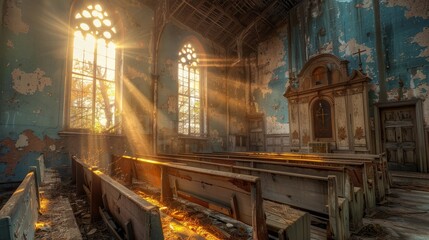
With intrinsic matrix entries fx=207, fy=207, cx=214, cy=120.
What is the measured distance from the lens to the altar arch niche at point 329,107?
7051 millimetres

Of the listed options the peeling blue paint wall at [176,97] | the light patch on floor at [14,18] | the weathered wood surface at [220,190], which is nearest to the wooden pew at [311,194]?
the weathered wood surface at [220,190]

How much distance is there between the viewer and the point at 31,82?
5.19 m

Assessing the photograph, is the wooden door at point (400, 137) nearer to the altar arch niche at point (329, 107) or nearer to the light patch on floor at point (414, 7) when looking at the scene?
the altar arch niche at point (329, 107)

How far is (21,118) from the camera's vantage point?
500 cm

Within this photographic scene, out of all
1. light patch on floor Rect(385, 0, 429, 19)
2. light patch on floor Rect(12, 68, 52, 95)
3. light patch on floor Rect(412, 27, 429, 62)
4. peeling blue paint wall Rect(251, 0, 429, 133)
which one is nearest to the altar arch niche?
peeling blue paint wall Rect(251, 0, 429, 133)

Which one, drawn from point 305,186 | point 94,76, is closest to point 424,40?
point 305,186

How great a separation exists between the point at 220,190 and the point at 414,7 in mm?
8890

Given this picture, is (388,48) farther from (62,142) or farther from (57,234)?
(62,142)

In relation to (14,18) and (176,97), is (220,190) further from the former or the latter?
(176,97)

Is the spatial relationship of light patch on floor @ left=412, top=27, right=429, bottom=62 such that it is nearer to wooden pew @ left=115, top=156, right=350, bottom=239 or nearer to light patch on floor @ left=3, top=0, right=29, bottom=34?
wooden pew @ left=115, top=156, right=350, bottom=239

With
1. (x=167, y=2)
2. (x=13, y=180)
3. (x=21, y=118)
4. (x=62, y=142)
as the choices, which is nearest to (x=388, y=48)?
(x=167, y=2)

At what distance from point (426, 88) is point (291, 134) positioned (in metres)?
4.32

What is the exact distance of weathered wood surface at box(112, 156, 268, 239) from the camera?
A: 1416 mm

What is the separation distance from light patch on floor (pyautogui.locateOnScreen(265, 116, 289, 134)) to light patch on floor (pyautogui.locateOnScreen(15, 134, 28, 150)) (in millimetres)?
Answer: 8710
